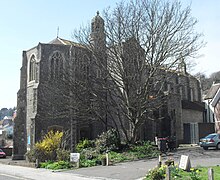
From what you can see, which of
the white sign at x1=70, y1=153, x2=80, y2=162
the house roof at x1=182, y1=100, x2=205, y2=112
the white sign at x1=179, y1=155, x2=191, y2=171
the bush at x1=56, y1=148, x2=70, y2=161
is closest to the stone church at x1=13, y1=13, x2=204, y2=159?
the house roof at x1=182, y1=100, x2=205, y2=112

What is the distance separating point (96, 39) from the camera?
1004 inches

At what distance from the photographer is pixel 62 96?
87.1ft

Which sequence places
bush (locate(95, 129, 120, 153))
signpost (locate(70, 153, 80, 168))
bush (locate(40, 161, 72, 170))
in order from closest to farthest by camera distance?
bush (locate(40, 161, 72, 170)), signpost (locate(70, 153, 80, 168)), bush (locate(95, 129, 120, 153))

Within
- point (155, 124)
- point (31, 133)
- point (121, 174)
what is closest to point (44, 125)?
point (31, 133)

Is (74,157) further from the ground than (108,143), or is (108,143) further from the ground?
(108,143)

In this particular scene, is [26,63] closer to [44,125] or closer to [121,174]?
[44,125]

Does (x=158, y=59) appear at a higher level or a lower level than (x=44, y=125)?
higher

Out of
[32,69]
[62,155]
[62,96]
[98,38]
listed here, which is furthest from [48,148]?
[32,69]

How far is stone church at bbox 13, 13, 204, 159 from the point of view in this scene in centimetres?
2570

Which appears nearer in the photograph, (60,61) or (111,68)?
(111,68)

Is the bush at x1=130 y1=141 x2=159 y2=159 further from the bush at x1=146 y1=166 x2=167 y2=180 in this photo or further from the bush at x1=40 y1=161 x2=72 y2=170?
the bush at x1=146 y1=166 x2=167 y2=180

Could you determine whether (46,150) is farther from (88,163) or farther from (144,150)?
(144,150)

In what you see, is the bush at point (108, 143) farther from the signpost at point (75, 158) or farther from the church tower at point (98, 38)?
the church tower at point (98, 38)

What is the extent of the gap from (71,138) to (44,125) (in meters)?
3.15
